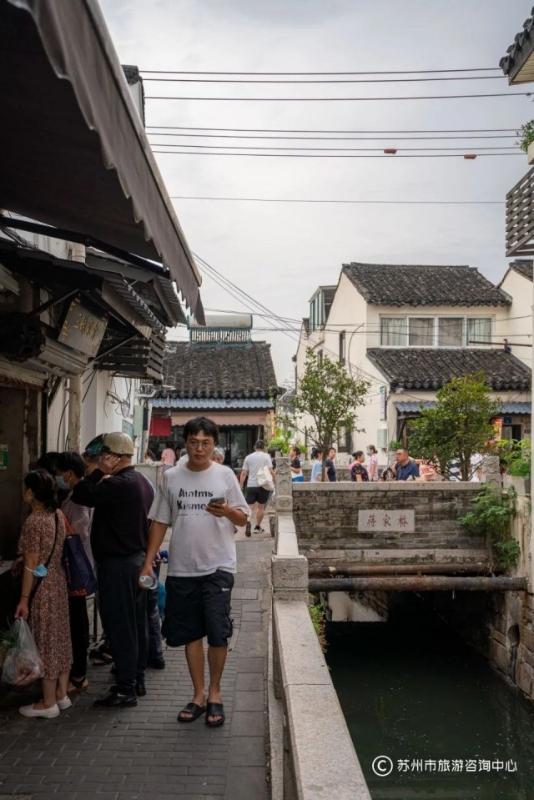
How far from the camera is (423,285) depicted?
101 feet

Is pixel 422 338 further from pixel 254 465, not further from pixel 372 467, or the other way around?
pixel 254 465

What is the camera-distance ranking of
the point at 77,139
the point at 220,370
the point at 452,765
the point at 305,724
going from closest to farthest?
the point at 77,139 → the point at 305,724 → the point at 452,765 → the point at 220,370

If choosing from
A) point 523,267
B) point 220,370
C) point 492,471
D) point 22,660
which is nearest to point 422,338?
point 523,267

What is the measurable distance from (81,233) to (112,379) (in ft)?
27.5

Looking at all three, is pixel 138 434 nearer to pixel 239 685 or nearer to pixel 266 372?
Result: pixel 266 372

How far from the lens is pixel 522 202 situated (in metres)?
13.0

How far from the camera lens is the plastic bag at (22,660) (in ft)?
16.2

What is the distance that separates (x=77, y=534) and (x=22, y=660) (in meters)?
0.89

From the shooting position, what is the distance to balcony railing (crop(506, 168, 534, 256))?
41.6ft

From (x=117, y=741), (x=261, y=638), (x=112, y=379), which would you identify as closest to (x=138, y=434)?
(x=112, y=379)

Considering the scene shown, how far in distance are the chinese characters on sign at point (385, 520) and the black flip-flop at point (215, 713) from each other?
39.0ft

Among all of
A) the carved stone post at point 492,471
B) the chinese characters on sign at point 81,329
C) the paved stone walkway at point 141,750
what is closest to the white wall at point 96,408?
the chinese characters on sign at point 81,329
